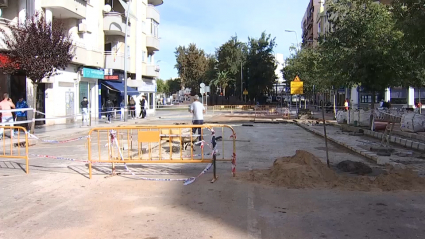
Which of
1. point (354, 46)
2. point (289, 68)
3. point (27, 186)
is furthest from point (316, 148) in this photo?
point (289, 68)

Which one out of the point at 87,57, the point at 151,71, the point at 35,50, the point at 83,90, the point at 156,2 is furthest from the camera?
the point at 156,2

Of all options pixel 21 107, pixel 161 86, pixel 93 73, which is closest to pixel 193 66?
pixel 161 86

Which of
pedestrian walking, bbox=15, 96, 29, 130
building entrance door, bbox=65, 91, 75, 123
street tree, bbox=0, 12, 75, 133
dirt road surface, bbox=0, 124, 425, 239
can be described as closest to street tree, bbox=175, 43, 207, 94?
building entrance door, bbox=65, 91, 75, 123

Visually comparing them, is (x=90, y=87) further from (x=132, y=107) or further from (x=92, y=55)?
(x=132, y=107)

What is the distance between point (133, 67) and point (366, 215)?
32.4 m

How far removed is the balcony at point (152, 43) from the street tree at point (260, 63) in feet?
79.1

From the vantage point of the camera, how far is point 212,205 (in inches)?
222

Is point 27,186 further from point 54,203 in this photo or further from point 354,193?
point 354,193

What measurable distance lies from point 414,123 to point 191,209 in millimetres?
14095

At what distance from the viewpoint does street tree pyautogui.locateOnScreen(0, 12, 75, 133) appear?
631 inches

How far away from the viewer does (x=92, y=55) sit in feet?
88.8

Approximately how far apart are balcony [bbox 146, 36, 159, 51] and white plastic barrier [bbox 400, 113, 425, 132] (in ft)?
90.3

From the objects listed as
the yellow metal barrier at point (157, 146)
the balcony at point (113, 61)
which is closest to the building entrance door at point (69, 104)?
the balcony at point (113, 61)

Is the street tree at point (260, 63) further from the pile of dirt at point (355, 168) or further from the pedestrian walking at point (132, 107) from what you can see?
the pile of dirt at point (355, 168)
